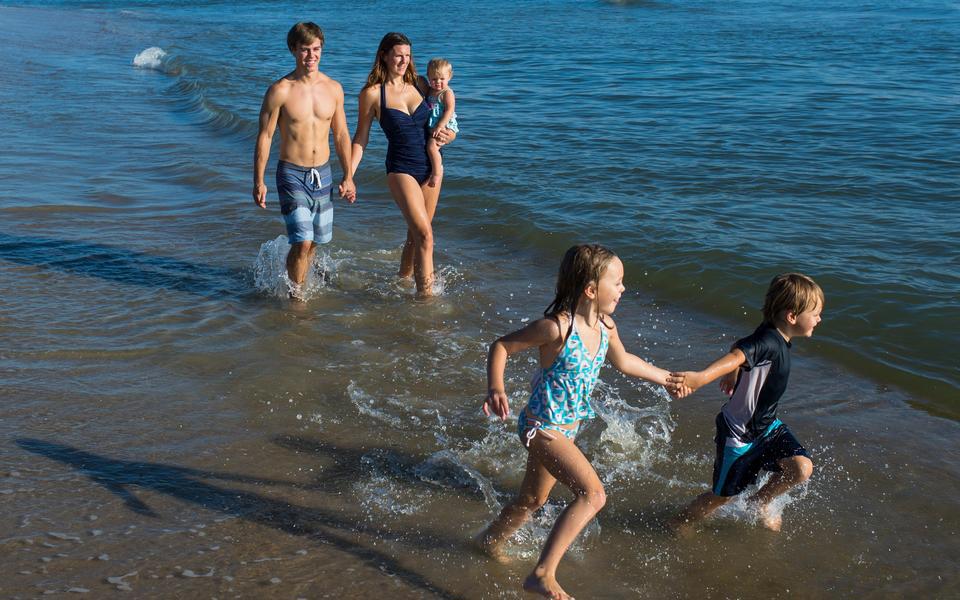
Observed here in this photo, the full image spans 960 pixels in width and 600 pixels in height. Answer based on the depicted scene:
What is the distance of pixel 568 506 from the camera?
3.87 metres

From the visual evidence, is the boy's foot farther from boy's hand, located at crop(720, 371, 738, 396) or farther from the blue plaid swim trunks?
the blue plaid swim trunks

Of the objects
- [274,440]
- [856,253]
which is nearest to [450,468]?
[274,440]

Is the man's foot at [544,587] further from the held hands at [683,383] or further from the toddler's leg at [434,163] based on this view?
the toddler's leg at [434,163]

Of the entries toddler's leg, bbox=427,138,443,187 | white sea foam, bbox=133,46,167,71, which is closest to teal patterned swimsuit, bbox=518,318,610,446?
toddler's leg, bbox=427,138,443,187

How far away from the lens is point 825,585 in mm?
4277

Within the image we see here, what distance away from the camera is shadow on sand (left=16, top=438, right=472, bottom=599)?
4.34 metres

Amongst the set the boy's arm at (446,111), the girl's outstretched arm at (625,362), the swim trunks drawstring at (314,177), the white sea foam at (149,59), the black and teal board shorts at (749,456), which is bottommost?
the black and teal board shorts at (749,456)

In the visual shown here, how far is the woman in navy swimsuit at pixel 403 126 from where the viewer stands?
23.5ft

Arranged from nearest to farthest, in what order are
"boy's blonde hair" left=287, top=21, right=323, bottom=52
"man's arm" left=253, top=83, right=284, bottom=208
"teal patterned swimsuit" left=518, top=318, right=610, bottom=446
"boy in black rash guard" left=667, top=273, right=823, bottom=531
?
1. "teal patterned swimsuit" left=518, top=318, right=610, bottom=446
2. "boy in black rash guard" left=667, top=273, right=823, bottom=531
3. "boy's blonde hair" left=287, top=21, right=323, bottom=52
4. "man's arm" left=253, top=83, right=284, bottom=208

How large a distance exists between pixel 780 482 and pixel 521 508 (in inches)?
48.2

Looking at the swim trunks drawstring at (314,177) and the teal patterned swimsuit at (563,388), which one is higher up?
the swim trunks drawstring at (314,177)

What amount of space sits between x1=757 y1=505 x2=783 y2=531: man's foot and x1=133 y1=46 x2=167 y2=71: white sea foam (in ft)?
64.1

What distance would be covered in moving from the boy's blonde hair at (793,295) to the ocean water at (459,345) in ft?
3.64

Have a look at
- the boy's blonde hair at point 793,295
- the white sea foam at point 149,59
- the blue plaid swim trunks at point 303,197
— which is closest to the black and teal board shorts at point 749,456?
the boy's blonde hair at point 793,295
